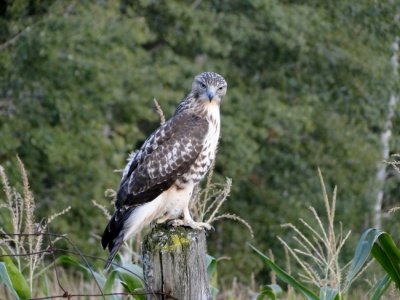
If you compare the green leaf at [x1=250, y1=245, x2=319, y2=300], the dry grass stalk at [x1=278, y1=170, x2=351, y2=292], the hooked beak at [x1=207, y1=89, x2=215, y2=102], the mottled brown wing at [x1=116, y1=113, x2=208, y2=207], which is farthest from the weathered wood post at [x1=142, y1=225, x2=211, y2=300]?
the hooked beak at [x1=207, y1=89, x2=215, y2=102]

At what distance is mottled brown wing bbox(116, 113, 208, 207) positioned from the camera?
22.2 feet

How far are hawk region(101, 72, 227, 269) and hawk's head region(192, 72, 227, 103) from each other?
0.20 m

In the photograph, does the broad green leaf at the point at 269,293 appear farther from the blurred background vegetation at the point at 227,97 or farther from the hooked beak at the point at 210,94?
the blurred background vegetation at the point at 227,97

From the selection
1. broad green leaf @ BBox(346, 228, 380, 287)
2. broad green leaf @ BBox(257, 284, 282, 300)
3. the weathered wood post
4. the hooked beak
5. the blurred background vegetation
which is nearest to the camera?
the weathered wood post

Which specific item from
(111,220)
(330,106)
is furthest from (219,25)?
(111,220)

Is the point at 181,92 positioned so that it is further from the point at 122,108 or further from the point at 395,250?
the point at 395,250

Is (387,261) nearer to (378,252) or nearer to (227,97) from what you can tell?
(378,252)

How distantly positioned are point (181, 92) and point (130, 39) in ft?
7.73

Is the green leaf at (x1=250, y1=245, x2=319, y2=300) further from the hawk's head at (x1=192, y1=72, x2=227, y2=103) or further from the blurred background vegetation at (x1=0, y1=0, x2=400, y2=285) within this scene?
the blurred background vegetation at (x1=0, y1=0, x2=400, y2=285)

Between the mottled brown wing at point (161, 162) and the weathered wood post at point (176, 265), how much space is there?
1.59 meters

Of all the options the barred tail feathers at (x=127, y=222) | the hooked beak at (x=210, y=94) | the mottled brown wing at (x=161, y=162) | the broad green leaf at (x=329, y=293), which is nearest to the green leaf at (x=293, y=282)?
the broad green leaf at (x=329, y=293)

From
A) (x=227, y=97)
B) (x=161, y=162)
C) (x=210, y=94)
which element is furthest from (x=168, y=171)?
(x=227, y=97)

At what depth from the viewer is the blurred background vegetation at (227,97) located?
55.2ft

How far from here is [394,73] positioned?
2127 centimetres
